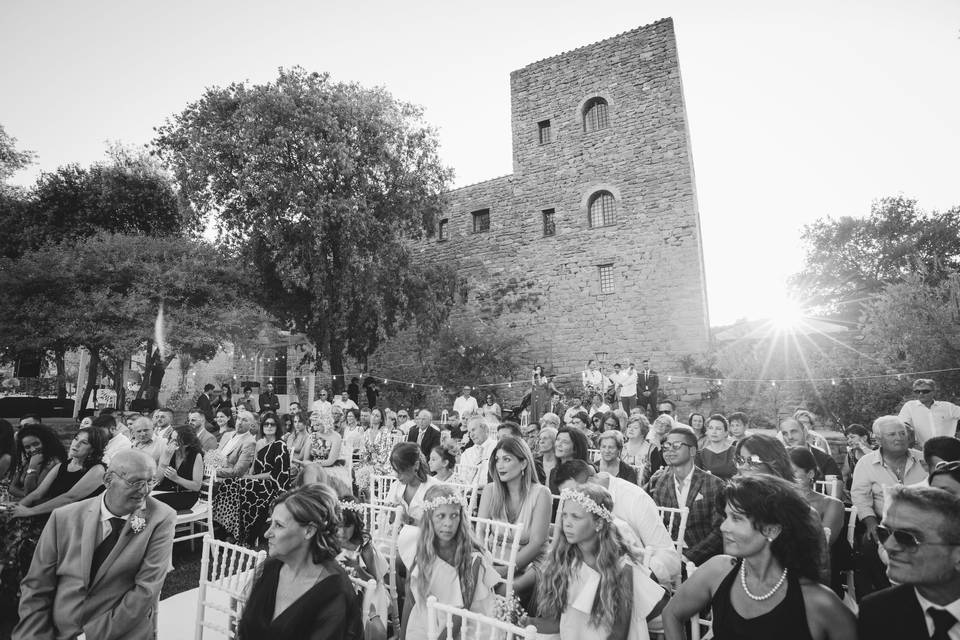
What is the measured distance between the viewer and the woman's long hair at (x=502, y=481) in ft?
12.1

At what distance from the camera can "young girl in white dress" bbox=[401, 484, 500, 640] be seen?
8.89ft

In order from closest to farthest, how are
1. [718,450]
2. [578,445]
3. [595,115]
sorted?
[578,445], [718,450], [595,115]

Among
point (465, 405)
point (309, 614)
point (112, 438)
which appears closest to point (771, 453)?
point (309, 614)

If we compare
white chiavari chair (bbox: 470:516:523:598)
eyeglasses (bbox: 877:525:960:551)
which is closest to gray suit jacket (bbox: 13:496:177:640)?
white chiavari chair (bbox: 470:516:523:598)

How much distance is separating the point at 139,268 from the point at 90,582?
13582 mm

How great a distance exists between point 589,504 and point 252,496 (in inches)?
167

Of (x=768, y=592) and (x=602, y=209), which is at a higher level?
(x=602, y=209)

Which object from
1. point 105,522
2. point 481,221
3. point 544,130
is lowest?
point 105,522

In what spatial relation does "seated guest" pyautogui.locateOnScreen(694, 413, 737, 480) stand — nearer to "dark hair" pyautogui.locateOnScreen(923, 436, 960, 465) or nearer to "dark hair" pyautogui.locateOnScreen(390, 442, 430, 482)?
"dark hair" pyautogui.locateOnScreen(923, 436, 960, 465)

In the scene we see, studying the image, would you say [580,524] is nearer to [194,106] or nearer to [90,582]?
[90,582]

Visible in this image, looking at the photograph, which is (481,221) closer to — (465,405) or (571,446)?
(465,405)

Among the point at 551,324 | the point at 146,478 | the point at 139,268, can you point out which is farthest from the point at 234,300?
the point at 146,478

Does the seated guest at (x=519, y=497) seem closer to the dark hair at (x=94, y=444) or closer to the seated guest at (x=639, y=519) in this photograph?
the seated guest at (x=639, y=519)

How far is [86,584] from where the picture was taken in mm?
2404
